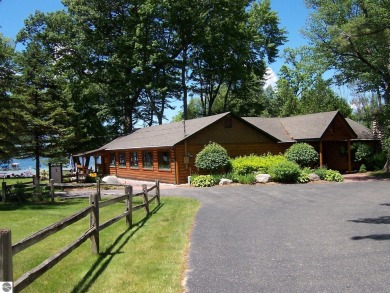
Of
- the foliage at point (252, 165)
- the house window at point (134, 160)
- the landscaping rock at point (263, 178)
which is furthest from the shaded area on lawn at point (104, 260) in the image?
the house window at point (134, 160)

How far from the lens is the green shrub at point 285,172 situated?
75.3 ft

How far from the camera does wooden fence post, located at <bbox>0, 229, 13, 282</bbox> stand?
4086 mm

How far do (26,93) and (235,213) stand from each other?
2227 centimetres

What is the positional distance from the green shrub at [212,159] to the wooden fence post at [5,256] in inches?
816

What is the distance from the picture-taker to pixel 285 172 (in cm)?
2295

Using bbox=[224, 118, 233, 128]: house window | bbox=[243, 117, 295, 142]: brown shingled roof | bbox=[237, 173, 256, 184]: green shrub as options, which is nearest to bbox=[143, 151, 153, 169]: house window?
bbox=[224, 118, 233, 128]: house window

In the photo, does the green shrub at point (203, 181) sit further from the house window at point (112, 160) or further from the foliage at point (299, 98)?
the foliage at point (299, 98)

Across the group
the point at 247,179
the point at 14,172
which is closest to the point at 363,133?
the point at 247,179

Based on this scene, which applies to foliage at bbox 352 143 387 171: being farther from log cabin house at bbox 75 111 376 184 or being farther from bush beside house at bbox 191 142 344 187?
bush beside house at bbox 191 142 344 187

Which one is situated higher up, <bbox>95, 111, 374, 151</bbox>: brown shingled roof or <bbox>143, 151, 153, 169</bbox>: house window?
<bbox>95, 111, 374, 151</bbox>: brown shingled roof

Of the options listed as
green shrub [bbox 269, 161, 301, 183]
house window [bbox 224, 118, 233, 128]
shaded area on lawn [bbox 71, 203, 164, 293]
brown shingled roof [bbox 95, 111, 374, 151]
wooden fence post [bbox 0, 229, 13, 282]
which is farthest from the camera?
house window [bbox 224, 118, 233, 128]

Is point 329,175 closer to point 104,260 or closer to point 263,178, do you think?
point 263,178

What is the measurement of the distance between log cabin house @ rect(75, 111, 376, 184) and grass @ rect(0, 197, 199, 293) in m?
13.4

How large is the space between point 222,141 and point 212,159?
3.49 meters
